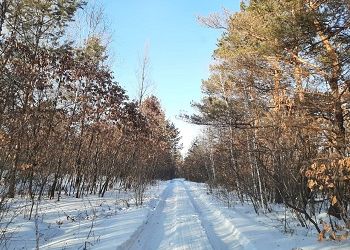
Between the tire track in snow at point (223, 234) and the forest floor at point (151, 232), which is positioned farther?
the tire track in snow at point (223, 234)

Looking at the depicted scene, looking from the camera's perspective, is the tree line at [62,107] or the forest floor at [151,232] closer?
the forest floor at [151,232]

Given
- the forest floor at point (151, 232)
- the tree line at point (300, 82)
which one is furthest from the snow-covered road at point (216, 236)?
the tree line at point (300, 82)

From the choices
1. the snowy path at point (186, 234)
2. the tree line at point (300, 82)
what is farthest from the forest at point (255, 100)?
the snowy path at point (186, 234)

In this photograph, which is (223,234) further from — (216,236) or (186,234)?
(186,234)

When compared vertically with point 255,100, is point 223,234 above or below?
below

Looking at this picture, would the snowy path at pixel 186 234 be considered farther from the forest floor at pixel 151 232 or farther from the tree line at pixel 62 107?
the tree line at pixel 62 107

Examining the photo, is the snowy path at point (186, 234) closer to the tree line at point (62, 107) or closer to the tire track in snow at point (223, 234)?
the tire track in snow at point (223, 234)

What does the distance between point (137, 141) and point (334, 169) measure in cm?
1968

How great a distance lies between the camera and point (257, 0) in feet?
35.6

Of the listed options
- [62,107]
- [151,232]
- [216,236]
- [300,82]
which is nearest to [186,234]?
[216,236]

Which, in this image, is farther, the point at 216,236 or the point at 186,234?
the point at 216,236

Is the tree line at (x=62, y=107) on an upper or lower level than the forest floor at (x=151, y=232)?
upper

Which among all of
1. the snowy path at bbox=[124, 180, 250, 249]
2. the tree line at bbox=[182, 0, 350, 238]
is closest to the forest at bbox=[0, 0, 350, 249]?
the tree line at bbox=[182, 0, 350, 238]

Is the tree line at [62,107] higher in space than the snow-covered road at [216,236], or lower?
higher
